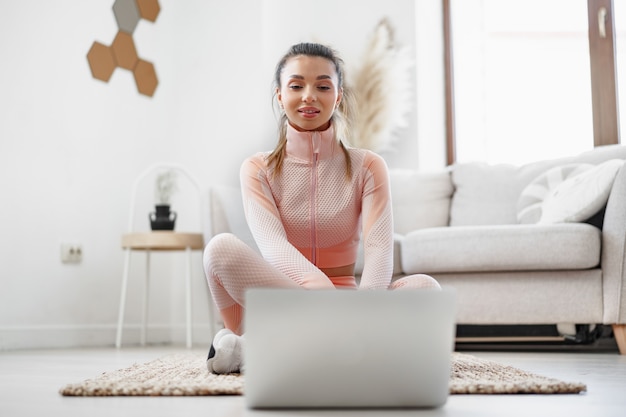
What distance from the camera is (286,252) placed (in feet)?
4.83

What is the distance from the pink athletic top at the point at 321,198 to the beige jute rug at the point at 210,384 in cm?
31

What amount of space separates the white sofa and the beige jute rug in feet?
3.40

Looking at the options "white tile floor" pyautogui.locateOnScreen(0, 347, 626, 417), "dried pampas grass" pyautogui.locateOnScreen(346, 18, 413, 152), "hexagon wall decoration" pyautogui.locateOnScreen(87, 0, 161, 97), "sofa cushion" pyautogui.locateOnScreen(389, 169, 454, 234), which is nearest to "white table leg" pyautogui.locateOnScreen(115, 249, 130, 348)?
"hexagon wall decoration" pyautogui.locateOnScreen(87, 0, 161, 97)

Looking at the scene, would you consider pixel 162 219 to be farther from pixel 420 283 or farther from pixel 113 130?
pixel 420 283

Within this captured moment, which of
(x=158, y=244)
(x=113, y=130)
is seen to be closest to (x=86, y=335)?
(x=158, y=244)

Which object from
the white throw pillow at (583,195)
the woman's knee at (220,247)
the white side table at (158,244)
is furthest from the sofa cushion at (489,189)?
the woman's knee at (220,247)

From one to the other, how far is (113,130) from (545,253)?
2.03m

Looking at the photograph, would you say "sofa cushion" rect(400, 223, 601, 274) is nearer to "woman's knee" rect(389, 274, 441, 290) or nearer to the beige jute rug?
the beige jute rug

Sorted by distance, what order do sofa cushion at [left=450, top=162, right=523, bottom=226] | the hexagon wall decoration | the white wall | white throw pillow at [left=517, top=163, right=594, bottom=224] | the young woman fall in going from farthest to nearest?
the hexagon wall decoration < sofa cushion at [left=450, top=162, right=523, bottom=226] < the white wall < white throw pillow at [left=517, top=163, right=594, bottom=224] < the young woman

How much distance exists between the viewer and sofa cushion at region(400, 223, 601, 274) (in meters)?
2.50

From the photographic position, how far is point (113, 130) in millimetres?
3533

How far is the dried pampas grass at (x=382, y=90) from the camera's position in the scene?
4.00 metres

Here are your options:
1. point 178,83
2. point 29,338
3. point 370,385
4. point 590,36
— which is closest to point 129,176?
point 178,83

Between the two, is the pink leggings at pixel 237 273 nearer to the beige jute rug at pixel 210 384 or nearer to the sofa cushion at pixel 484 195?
the beige jute rug at pixel 210 384
